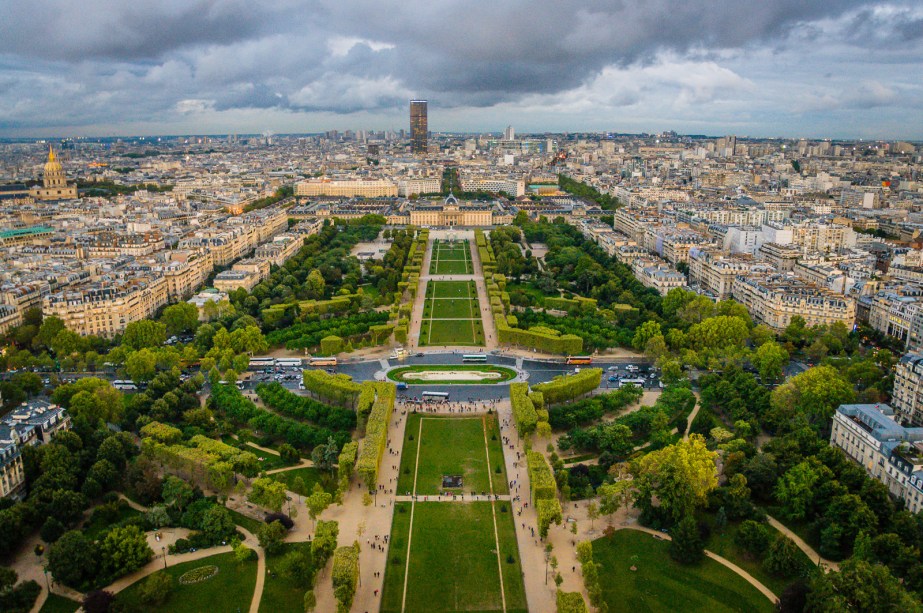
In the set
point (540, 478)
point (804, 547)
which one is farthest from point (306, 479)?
point (804, 547)

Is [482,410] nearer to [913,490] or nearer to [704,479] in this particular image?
[704,479]

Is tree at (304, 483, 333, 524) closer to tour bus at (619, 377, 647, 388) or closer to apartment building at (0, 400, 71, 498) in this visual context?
apartment building at (0, 400, 71, 498)

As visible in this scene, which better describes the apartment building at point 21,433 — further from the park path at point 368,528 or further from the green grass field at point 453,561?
the green grass field at point 453,561

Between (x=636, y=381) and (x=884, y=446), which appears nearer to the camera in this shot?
(x=884, y=446)

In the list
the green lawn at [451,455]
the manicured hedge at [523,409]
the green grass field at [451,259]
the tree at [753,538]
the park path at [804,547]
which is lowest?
the park path at [804,547]

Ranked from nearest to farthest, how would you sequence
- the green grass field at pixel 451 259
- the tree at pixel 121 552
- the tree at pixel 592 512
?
the tree at pixel 121 552, the tree at pixel 592 512, the green grass field at pixel 451 259

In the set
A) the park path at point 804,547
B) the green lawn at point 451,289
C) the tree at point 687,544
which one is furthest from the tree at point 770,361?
the green lawn at point 451,289

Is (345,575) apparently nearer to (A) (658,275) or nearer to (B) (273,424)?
(B) (273,424)
